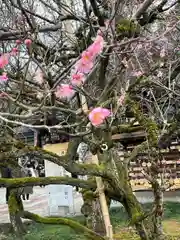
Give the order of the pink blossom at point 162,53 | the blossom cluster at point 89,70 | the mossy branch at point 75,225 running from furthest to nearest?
the pink blossom at point 162,53, the mossy branch at point 75,225, the blossom cluster at point 89,70

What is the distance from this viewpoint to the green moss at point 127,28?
17.2 ft

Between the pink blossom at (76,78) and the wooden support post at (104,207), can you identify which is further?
the wooden support post at (104,207)

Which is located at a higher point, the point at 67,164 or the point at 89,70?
the point at 89,70

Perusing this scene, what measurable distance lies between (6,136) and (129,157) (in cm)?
191

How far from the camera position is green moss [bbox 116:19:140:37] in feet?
17.2

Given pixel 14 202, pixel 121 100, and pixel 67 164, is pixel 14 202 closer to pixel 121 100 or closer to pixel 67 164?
pixel 67 164

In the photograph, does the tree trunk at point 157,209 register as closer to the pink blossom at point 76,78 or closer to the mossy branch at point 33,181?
the mossy branch at point 33,181

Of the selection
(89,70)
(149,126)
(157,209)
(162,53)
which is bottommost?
(157,209)

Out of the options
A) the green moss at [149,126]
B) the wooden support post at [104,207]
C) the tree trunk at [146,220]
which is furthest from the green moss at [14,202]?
the green moss at [149,126]

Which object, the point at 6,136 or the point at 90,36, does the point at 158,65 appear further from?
the point at 6,136

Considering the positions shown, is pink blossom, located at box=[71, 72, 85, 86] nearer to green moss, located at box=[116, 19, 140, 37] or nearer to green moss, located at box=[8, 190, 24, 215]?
green moss, located at box=[116, 19, 140, 37]

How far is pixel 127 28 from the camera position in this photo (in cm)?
532

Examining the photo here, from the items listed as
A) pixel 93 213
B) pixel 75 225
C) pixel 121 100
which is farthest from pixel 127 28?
pixel 93 213

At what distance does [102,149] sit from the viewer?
20.5ft
